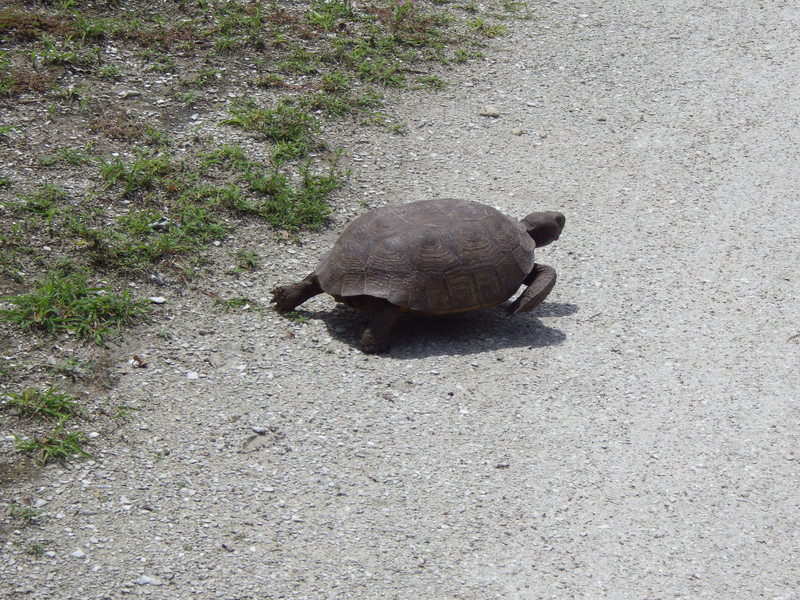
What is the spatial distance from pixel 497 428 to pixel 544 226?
6.74 feet

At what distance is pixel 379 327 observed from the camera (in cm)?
616

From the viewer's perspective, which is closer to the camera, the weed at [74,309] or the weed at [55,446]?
the weed at [55,446]

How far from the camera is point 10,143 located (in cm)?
764

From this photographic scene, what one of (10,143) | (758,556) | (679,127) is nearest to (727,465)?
(758,556)

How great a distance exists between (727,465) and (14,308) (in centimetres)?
441

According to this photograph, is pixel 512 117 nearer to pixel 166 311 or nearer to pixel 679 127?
pixel 679 127

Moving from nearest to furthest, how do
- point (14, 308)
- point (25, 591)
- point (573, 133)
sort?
point (25, 591) → point (14, 308) → point (573, 133)

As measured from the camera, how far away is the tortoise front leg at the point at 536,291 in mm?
6453

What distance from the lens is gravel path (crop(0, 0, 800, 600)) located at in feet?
14.6

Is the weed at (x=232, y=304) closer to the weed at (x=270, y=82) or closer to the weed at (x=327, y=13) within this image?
the weed at (x=270, y=82)

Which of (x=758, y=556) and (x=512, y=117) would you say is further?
(x=512, y=117)

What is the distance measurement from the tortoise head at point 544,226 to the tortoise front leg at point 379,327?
4.68ft

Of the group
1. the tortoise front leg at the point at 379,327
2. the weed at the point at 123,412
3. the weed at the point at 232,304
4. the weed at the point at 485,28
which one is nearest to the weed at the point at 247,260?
the weed at the point at 232,304

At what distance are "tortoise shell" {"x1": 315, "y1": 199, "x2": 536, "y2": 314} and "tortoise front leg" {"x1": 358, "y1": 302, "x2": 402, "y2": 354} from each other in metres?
0.11
